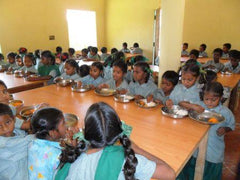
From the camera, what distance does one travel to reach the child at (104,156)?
0.90 meters

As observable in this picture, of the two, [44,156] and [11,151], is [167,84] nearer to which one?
[44,156]

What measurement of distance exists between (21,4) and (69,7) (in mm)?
1666

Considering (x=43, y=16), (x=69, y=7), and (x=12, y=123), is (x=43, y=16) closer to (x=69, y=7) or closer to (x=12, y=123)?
(x=69, y=7)

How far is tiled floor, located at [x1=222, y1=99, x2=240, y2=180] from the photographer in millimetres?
2266

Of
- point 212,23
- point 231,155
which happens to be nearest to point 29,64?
point 231,155

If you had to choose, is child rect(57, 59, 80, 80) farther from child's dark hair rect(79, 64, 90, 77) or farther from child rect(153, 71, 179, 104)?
child rect(153, 71, 179, 104)

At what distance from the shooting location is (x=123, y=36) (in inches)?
330

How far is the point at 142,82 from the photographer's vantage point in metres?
2.66

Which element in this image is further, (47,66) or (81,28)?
(81,28)

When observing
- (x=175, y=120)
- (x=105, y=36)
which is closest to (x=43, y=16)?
(x=105, y=36)

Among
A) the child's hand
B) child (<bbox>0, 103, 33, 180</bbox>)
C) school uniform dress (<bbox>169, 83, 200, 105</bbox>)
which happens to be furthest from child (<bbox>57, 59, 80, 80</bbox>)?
the child's hand

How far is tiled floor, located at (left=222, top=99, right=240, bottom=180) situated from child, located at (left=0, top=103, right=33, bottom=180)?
2.04m

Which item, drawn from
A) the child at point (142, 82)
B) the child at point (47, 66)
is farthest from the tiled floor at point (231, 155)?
the child at point (47, 66)

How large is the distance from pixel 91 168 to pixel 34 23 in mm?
6461
